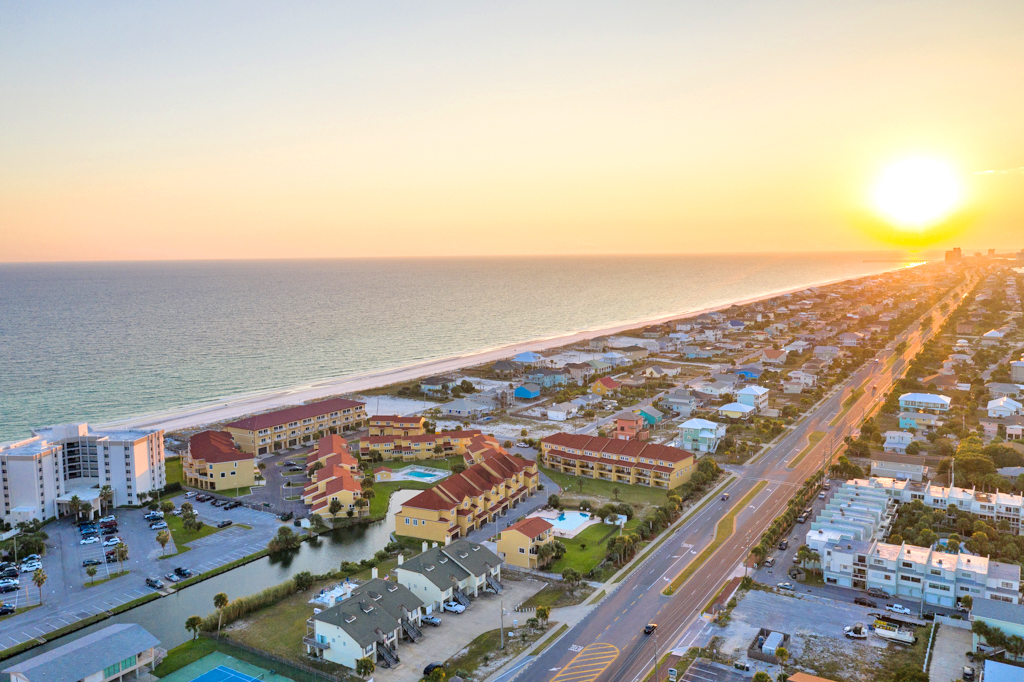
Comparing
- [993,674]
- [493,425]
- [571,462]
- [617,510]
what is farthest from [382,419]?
[993,674]

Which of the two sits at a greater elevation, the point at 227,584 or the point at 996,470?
the point at 996,470

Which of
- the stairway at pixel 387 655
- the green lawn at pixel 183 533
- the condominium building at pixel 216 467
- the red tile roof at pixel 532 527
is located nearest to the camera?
the stairway at pixel 387 655

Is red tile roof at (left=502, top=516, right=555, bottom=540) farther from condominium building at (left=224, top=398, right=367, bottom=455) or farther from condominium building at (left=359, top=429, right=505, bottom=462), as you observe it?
condominium building at (left=224, top=398, right=367, bottom=455)

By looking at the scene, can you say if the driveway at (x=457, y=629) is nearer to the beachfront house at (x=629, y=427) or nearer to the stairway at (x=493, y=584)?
the stairway at (x=493, y=584)

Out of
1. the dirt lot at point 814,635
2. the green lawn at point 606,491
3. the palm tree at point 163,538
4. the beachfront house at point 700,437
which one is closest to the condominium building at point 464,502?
the green lawn at point 606,491

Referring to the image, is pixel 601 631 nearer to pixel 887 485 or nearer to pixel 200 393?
pixel 887 485
